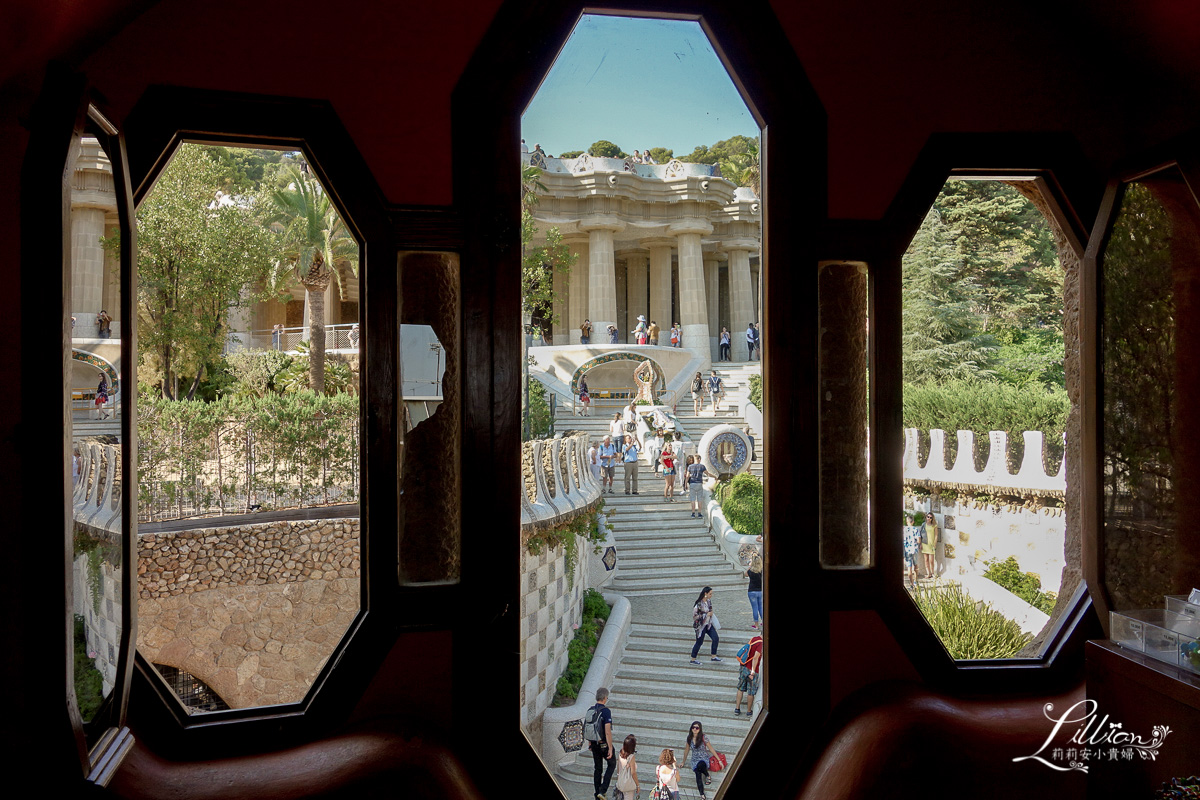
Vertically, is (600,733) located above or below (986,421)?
below

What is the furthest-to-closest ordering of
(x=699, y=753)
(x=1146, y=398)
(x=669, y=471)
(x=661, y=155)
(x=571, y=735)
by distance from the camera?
(x=661, y=155)
(x=669, y=471)
(x=571, y=735)
(x=699, y=753)
(x=1146, y=398)

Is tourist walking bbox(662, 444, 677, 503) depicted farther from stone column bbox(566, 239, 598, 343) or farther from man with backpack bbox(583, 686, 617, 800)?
stone column bbox(566, 239, 598, 343)

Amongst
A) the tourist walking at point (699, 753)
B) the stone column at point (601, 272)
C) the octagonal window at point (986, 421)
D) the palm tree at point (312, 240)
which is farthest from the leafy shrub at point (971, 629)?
the stone column at point (601, 272)

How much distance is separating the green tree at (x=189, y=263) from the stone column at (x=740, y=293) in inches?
493

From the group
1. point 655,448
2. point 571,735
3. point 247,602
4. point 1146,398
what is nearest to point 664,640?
point 571,735

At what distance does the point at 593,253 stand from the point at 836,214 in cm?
1583

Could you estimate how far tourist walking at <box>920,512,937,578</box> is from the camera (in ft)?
31.2

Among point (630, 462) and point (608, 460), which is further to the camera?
point (630, 462)

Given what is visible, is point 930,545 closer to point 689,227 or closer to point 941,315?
point 941,315

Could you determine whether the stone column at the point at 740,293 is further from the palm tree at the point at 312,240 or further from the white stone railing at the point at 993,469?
the palm tree at the point at 312,240

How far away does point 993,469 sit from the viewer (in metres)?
9.23

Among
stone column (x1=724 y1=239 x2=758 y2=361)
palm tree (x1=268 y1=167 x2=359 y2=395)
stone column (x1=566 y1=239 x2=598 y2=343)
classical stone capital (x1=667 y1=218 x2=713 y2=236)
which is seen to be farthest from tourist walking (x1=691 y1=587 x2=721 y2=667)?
stone column (x1=724 y1=239 x2=758 y2=361)

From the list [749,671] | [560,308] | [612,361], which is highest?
[560,308]

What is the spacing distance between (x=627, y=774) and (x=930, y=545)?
6299 mm
